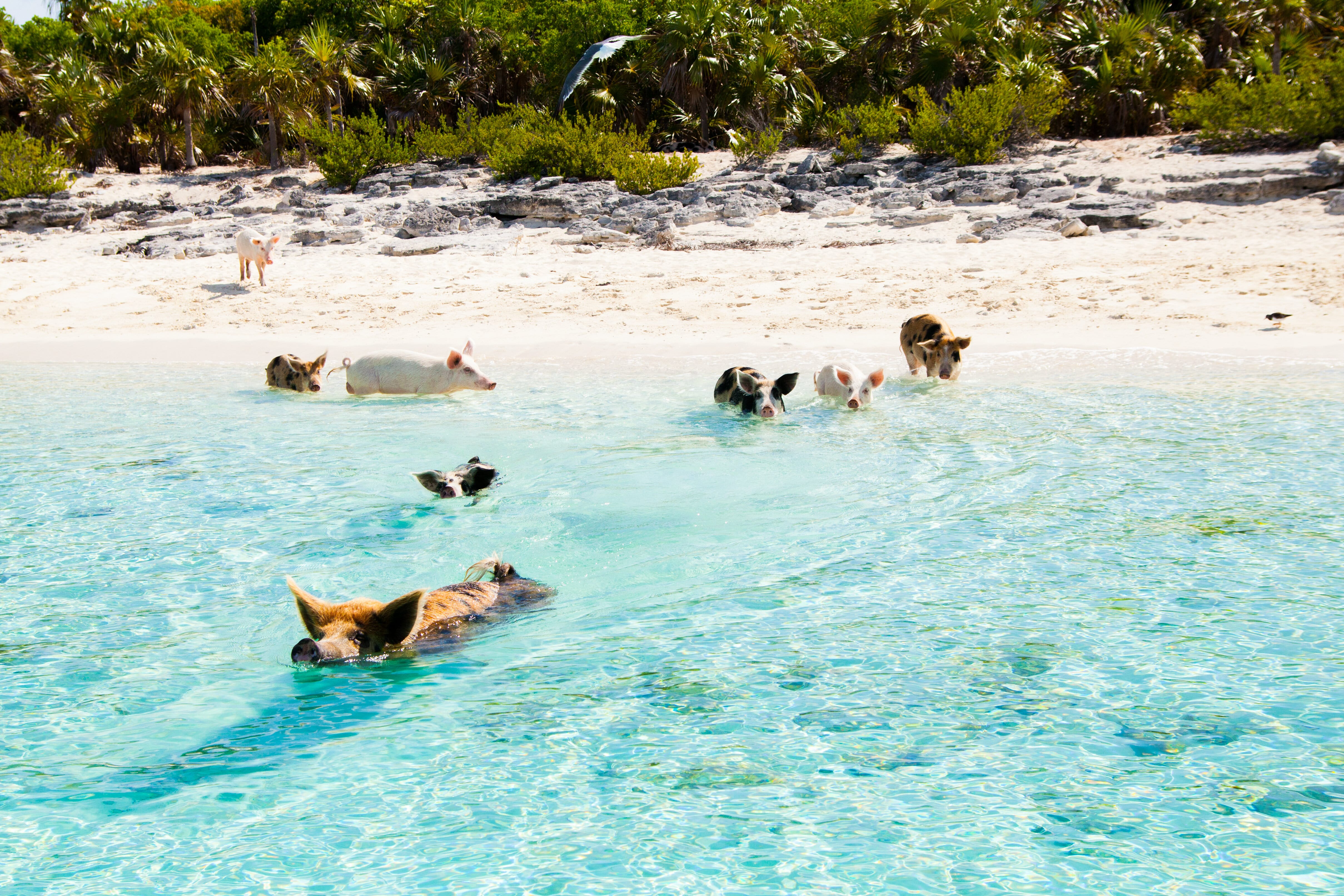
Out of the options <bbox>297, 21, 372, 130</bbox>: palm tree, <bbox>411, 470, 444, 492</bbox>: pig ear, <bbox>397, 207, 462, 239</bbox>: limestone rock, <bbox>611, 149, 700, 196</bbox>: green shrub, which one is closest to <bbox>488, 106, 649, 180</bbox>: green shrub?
<bbox>611, 149, 700, 196</bbox>: green shrub

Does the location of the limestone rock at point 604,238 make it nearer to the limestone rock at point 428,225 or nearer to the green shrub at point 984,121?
the limestone rock at point 428,225

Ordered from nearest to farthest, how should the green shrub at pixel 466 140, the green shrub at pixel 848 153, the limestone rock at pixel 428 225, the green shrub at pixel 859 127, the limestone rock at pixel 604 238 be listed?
the limestone rock at pixel 604 238, the limestone rock at pixel 428 225, the green shrub at pixel 848 153, the green shrub at pixel 859 127, the green shrub at pixel 466 140

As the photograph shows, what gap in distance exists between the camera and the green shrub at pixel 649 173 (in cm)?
2172

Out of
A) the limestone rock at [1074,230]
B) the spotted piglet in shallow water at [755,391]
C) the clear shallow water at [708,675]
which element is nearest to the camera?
the clear shallow water at [708,675]

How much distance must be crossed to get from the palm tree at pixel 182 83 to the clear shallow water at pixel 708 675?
2745 centimetres

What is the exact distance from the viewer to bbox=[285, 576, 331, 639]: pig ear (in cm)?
392

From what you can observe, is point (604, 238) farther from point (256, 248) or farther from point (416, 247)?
point (256, 248)

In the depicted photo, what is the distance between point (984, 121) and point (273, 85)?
20340mm

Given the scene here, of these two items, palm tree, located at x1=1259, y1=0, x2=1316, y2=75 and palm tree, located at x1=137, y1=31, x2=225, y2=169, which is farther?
palm tree, located at x1=137, y1=31, x2=225, y2=169

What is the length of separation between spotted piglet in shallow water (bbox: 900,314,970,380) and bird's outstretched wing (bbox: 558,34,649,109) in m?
21.8

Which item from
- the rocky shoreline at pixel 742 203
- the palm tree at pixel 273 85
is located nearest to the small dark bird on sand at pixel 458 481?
the rocky shoreline at pixel 742 203

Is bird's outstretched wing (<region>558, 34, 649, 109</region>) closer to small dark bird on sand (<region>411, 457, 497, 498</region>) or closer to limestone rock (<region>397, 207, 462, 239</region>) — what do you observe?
limestone rock (<region>397, 207, 462, 239</region>)

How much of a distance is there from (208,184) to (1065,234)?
23.2 m

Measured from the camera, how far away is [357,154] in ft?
86.5
